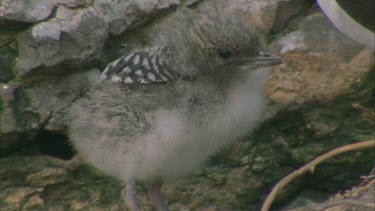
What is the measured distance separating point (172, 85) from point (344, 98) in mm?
890

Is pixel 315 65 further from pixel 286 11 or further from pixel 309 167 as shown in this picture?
pixel 309 167

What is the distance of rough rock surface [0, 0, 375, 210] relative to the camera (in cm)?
439

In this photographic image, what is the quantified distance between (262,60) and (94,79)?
76cm

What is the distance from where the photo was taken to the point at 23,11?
14.3 feet

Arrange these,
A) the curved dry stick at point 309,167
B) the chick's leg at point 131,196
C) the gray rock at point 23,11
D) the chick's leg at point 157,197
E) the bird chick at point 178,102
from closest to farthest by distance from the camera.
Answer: the curved dry stick at point 309,167
the bird chick at point 178,102
the chick's leg at point 131,196
the chick's leg at point 157,197
the gray rock at point 23,11

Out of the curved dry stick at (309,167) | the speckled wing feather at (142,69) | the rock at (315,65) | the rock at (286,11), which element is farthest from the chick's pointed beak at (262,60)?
the rock at (286,11)

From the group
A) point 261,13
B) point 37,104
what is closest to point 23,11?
point 37,104

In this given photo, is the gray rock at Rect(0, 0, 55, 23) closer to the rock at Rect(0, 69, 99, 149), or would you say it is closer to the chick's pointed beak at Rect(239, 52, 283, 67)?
the rock at Rect(0, 69, 99, 149)

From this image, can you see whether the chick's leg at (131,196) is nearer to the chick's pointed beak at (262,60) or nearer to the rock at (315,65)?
the chick's pointed beak at (262,60)

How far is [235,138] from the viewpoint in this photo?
4059mm

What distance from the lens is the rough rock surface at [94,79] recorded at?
4.39 metres

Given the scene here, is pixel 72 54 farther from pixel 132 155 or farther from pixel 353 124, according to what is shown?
pixel 353 124

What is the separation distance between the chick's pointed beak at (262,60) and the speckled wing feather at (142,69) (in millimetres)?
259

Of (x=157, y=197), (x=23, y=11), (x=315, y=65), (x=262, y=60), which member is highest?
(x=23, y=11)
